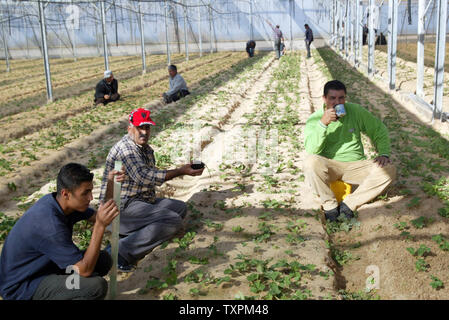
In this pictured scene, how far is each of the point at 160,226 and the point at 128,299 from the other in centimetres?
91

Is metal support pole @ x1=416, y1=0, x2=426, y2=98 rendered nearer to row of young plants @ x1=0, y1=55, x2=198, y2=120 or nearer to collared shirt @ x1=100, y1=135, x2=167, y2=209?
collared shirt @ x1=100, y1=135, x2=167, y2=209

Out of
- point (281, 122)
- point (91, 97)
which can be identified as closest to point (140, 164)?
point (281, 122)

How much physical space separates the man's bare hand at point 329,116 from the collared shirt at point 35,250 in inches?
108

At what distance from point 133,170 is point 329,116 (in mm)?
2035

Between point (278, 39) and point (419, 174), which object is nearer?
point (419, 174)

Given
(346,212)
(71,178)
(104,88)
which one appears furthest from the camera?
(104,88)

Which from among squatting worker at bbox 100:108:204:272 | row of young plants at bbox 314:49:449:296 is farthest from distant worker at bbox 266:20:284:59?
squatting worker at bbox 100:108:204:272

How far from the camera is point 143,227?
14.0ft

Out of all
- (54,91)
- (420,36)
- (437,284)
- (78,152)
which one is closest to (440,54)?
(420,36)

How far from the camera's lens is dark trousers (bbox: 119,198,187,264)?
4.07 meters

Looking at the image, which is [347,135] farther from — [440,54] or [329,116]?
[440,54]

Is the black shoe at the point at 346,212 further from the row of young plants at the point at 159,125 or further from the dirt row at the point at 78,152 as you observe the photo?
the dirt row at the point at 78,152

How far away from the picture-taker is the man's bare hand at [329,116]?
4.52 metres

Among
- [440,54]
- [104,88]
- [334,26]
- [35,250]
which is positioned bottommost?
[35,250]
